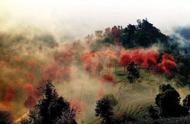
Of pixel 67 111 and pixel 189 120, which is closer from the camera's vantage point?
pixel 189 120

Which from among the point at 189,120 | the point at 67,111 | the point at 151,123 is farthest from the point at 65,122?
the point at 189,120

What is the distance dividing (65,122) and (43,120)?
528 inches

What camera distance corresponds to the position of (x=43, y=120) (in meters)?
197

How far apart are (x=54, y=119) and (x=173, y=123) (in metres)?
52.5

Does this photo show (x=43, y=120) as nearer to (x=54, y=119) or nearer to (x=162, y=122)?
(x=54, y=119)

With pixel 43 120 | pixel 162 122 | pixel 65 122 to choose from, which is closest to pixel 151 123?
pixel 162 122

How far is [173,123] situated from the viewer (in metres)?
170

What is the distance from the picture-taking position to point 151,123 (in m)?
176

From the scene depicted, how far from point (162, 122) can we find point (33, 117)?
5443cm

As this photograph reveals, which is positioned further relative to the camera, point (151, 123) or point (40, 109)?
point (40, 109)

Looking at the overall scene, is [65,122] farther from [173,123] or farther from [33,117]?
[173,123]

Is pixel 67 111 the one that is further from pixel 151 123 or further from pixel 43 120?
pixel 151 123

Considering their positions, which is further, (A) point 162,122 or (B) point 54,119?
(B) point 54,119

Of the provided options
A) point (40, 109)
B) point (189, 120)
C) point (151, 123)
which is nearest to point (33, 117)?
point (40, 109)
